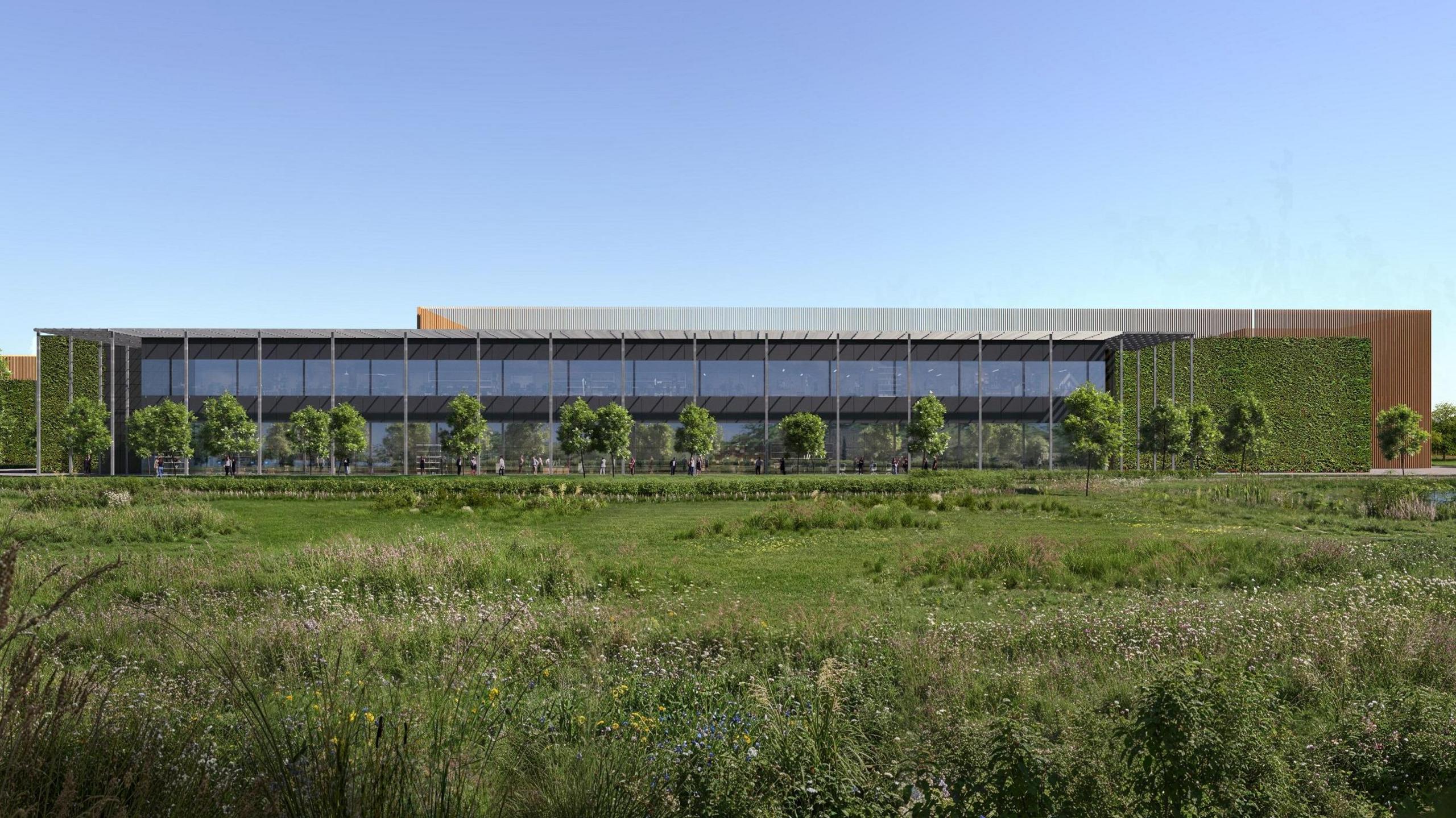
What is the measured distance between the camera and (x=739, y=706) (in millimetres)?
5277

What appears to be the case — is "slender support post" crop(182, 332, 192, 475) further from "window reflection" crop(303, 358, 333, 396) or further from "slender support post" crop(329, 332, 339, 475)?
"slender support post" crop(329, 332, 339, 475)

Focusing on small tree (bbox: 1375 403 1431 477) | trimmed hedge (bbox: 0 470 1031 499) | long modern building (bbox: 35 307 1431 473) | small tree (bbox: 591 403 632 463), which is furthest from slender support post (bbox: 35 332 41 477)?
small tree (bbox: 1375 403 1431 477)

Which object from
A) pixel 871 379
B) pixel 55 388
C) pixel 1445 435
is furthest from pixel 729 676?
pixel 1445 435

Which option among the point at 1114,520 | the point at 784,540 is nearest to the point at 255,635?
the point at 784,540

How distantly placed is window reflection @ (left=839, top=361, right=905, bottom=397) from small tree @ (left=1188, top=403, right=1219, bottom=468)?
14.7 meters

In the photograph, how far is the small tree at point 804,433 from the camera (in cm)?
4422

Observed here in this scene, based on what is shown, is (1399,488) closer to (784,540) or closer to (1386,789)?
(784,540)

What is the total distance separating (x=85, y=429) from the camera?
4438cm

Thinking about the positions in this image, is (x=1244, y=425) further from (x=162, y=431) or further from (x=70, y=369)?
(x=70, y=369)

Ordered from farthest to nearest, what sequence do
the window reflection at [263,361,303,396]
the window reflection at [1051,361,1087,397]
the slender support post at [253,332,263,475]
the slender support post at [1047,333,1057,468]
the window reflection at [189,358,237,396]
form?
the window reflection at [1051,361,1087,397] < the slender support post at [1047,333,1057,468] < the window reflection at [263,361,303,396] < the window reflection at [189,358,237,396] < the slender support post at [253,332,263,475]

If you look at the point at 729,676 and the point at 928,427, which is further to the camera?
the point at 928,427

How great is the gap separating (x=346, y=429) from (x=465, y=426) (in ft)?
18.7

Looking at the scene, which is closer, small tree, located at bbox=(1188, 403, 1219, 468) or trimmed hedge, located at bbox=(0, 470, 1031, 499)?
trimmed hedge, located at bbox=(0, 470, 1031, 499)

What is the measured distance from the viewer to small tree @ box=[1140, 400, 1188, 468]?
132 ft
